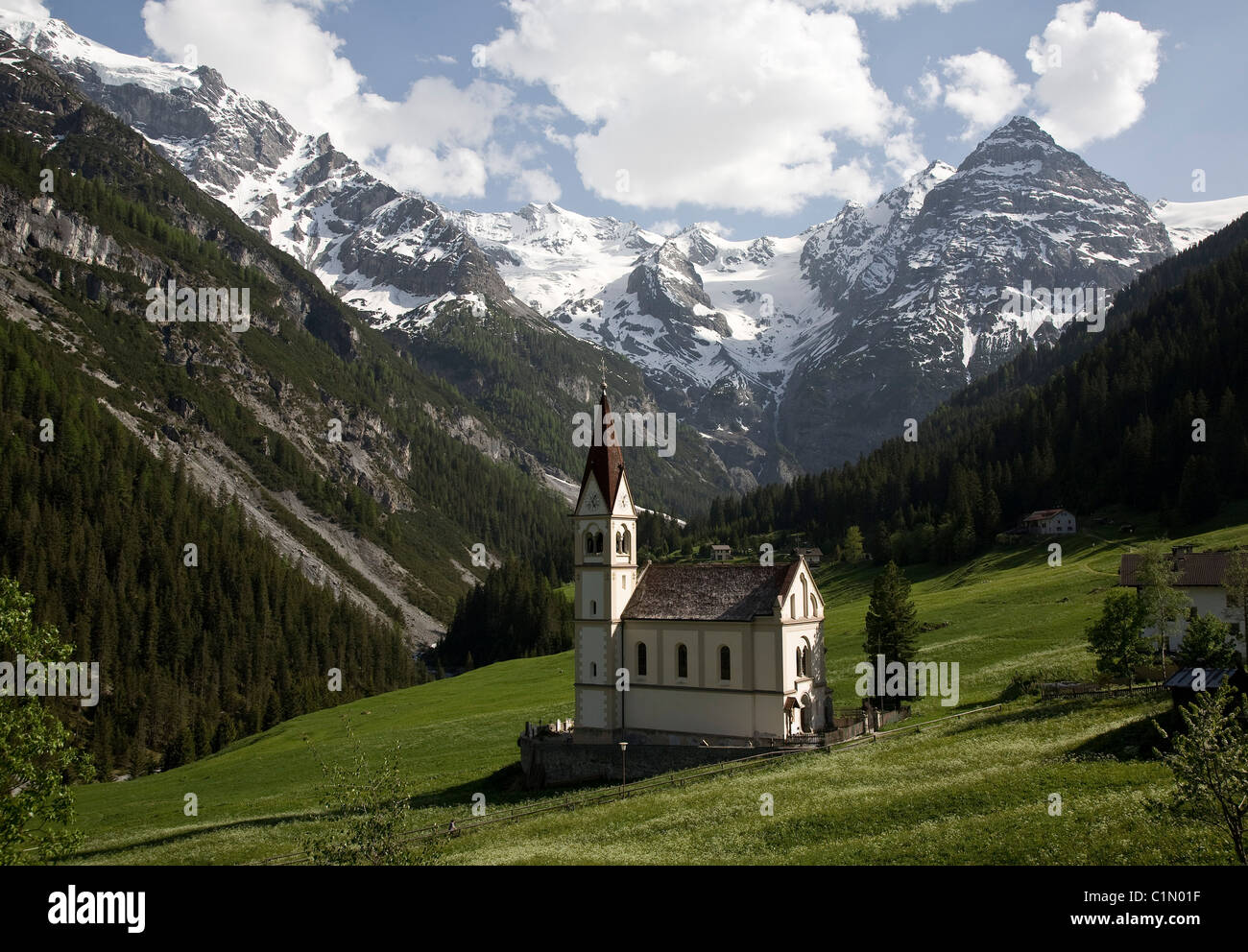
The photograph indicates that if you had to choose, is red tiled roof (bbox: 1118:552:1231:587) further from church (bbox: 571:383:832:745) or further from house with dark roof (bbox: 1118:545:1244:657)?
church (bbox: 571:383:832:745)

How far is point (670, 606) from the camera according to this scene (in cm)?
6109

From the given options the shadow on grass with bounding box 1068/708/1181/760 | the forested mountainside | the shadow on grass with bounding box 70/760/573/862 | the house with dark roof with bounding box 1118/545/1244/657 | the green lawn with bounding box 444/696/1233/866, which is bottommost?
the shadow on grass with bounding box 70/760/573/862

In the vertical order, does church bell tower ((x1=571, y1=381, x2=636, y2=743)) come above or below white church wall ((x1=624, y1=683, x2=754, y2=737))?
above

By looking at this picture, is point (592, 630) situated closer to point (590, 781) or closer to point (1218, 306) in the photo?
point (590, 781)

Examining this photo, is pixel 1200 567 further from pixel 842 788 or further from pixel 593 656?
pixel 593 656

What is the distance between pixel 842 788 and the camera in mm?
40000

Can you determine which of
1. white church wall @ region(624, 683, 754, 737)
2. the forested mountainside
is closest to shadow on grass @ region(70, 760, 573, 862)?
white church wall @ region(624, 683, 754, 737)

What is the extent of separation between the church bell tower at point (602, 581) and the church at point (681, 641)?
0.23 feet

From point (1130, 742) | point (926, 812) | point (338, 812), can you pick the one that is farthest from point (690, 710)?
point (1130, 742)

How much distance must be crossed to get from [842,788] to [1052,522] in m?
105

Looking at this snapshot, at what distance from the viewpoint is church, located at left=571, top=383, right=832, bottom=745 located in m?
56.9

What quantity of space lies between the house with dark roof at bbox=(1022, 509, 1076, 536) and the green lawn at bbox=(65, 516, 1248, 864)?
28027 mm

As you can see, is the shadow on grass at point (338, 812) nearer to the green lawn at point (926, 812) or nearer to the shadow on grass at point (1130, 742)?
the green lawn at point (926, 812)

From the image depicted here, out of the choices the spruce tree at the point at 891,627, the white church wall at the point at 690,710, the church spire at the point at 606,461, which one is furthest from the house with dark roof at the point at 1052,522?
the white church wall at the point at 690,710
